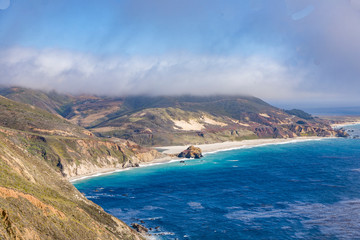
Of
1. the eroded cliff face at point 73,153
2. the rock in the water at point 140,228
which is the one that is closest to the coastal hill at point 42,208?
the rock in the water at point 140,228

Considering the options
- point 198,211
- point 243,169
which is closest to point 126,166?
point 243,169

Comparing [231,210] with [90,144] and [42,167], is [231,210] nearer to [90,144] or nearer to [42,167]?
[42,167]

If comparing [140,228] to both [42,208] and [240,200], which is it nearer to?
[42,208]

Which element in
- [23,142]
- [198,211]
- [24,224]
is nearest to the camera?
[24,224]

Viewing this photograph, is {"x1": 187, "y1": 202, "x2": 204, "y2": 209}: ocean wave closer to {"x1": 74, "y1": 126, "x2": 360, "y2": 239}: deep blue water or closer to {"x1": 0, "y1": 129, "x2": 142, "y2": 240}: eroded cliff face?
{"x1": 74, "y1": 126, "x2": 360, "y2": 239}: deep blue water

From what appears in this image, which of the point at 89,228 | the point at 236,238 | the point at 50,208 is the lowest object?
the point at 236,238

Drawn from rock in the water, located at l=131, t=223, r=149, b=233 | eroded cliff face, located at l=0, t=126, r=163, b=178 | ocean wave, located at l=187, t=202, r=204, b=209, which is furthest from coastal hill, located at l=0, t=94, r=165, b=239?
eroded cliff face, located at l=0, t=126, r=163, b=178

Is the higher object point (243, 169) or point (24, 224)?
point (24, 224)

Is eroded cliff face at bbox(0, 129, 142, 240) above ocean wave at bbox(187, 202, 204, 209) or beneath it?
above
